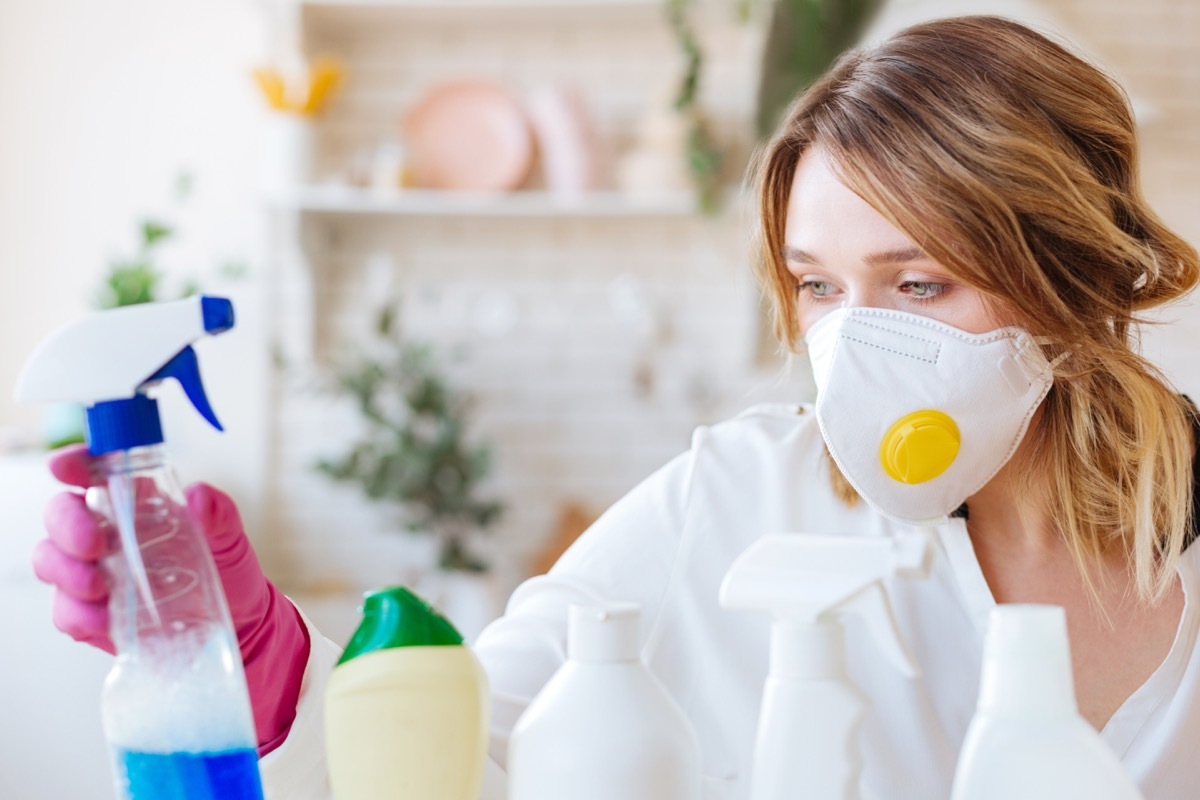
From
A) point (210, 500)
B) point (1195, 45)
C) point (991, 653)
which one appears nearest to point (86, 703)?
point (210, 500)

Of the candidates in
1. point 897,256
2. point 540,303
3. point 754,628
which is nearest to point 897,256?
point 897,256

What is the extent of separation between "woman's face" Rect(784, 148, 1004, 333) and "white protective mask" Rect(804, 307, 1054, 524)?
0.11 ft

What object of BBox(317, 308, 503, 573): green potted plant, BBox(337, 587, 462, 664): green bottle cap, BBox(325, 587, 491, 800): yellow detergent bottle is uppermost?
BBox(337, 587, 462, 664): green bottle cap

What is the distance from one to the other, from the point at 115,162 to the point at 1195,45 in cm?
260

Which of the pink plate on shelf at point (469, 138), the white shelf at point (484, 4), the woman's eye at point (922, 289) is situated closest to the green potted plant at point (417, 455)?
the pink plate on shelf at point (469, 138)

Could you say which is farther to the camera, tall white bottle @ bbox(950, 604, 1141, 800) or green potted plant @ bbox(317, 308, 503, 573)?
green potted plant @ bbox(317, 308, 503, 573)

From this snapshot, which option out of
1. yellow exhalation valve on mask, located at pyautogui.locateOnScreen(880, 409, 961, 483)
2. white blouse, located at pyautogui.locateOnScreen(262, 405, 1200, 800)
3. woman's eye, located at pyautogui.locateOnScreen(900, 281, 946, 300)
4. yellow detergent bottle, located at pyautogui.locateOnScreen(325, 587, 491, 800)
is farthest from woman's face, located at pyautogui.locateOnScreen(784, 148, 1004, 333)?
yellow detergent bottle, located at pyautogui.locateOnScreen(325, 587, 491, 800)

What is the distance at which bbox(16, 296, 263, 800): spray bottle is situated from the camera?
611 millimetres

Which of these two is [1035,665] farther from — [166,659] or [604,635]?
[166,659]

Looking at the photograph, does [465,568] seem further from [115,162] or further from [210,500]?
[210,500]

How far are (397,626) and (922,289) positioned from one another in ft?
1.86

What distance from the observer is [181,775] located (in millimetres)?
627

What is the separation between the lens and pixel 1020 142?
97 cm

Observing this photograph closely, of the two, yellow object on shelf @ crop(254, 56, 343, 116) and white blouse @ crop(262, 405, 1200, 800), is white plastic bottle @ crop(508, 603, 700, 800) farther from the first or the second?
yellow object on shelf @ crop(254, 56, 343, 116)
